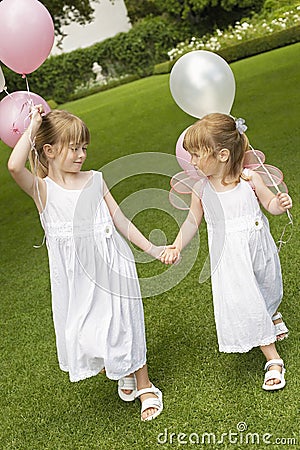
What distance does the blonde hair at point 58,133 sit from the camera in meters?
2.66

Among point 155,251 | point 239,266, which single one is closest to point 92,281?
point 155,251

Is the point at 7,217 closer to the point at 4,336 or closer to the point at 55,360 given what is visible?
the point at 4,336

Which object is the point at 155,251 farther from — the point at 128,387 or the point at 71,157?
the point at 128,387

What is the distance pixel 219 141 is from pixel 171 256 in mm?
466

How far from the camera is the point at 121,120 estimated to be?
1097 centimetres

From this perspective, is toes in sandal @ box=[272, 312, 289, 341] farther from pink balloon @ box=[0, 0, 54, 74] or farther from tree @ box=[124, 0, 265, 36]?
tree @ box=[124, 0, 265, 36]

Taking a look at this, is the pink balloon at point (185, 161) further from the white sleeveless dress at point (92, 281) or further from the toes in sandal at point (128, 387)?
the toes in sandal at point (128, 387)

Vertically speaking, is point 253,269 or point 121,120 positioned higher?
point 253,269

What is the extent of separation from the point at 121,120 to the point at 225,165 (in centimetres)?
838

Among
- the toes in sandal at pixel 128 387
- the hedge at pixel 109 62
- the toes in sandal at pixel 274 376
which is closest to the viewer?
the toes in sandal at pixel 274 376

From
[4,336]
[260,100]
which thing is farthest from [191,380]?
[260,100]

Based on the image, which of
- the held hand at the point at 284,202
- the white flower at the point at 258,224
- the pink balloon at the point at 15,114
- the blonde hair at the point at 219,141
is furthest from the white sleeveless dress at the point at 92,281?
the held hand at the point at 284,202

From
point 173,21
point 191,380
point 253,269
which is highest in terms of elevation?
point 253,269

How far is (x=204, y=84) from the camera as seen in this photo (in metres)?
2.91
